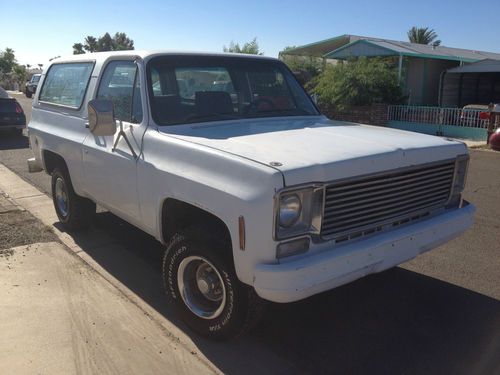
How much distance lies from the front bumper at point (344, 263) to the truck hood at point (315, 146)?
441 millimetres

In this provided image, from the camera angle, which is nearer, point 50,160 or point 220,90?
point 220,90

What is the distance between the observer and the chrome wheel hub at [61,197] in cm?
554

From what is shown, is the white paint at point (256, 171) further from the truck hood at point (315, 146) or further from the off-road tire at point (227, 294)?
the off-road tire at point (227, 294)

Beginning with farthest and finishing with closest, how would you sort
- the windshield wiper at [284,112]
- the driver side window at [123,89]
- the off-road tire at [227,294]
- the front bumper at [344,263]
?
the windshield wiper at [284,112] → the driver side window at [123,89] → the off-road tire at [227,294] → the front bumper at [344,263]

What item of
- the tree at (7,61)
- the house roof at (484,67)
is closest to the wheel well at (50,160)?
the house roof at (484,67)

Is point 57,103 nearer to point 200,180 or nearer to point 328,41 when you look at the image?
point 200,180

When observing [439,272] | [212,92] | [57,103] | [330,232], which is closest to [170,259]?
[330,232]

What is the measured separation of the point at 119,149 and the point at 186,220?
36.0 inches

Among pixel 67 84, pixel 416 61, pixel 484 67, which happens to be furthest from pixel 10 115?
pixel 484 67

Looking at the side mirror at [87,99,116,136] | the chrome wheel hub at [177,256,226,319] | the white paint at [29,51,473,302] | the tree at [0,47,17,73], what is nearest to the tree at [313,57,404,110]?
the white paint at [29,51,473,302]

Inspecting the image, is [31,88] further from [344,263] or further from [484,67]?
[484,67]

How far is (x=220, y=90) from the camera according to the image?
421 centimetres

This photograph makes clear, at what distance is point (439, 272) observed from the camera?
14.8ft

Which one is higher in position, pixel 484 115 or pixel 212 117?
pixel 212 117
